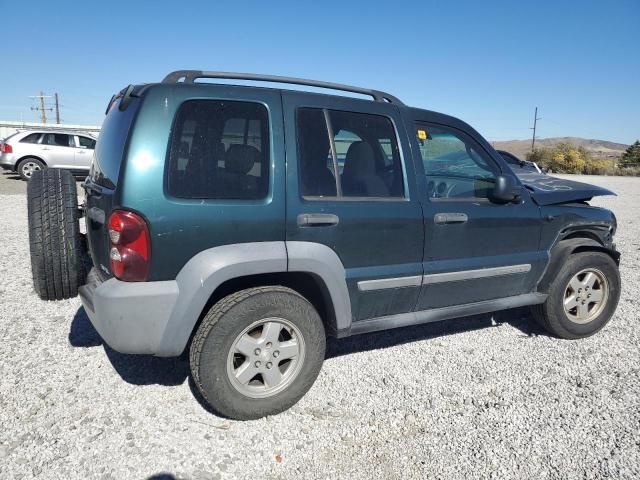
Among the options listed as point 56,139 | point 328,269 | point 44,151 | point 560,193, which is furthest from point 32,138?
point 560,193

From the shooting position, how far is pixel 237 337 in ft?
8.03

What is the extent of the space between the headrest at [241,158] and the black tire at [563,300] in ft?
8.69

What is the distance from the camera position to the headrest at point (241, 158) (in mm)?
2432

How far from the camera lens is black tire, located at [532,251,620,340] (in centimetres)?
361

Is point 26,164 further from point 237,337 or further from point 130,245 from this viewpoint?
point 237,337

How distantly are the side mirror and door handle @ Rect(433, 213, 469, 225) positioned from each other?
311 mm

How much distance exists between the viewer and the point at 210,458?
7.42 ft

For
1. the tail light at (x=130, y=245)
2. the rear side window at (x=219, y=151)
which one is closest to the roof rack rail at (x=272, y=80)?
the rear side window at (x=219, y=151)

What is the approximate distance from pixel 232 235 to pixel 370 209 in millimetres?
875

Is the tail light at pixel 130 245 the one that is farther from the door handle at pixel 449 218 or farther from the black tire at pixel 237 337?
the door handle at pixel 449 218

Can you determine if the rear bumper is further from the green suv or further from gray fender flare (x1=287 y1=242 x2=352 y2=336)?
gray fender flare (x1=287 y1=242 x2=352 y2=336)

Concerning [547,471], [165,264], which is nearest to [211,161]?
[165,264]

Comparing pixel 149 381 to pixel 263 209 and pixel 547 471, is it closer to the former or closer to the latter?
pixel 263 209

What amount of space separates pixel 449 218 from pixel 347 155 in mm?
813
